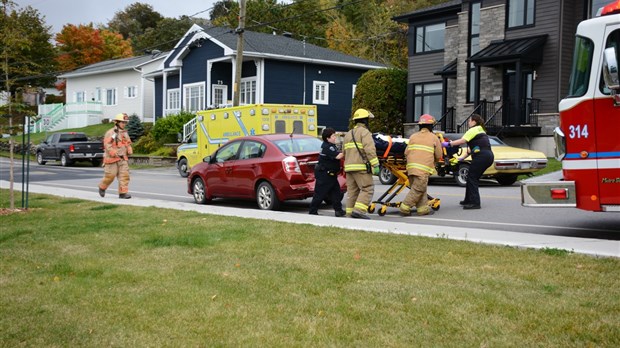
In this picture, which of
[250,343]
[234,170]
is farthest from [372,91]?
[250,343]

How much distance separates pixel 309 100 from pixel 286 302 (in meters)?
35.3

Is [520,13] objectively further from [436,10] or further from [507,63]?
[436,10]

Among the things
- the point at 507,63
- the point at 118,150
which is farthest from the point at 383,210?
the point at 507,63

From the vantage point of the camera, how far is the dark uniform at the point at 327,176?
12164 mm

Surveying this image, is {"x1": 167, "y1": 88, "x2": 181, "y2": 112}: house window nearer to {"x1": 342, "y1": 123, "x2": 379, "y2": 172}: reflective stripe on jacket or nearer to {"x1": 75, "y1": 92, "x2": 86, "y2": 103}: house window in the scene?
{"x1": 75, "y1": 92, "x2": 86, "y2": 103}: house window

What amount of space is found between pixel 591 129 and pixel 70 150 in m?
30.5

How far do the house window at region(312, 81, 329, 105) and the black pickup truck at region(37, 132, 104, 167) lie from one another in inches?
497

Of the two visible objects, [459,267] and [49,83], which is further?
[49,83]

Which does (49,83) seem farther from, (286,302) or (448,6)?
(286,302)

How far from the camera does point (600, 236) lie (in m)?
9.68

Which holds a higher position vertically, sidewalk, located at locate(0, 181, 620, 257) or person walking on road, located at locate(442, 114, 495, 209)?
person walking on road, located at locate(442, 114, 495, 209)

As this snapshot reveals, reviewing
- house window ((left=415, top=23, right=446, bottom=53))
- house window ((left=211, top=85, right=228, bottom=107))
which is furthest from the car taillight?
house window ((left=211, top=85, right=228, bottom=107))

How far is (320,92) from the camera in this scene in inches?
1607

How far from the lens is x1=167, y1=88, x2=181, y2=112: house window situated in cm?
4556
